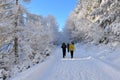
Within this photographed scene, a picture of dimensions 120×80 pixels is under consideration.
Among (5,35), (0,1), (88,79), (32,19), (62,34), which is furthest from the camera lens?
(62,34)

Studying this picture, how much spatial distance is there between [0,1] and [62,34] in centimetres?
11520

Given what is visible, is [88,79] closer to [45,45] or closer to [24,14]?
[24,14]

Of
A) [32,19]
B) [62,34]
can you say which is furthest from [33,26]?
[62,34]

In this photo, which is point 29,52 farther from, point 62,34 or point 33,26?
point 62,34

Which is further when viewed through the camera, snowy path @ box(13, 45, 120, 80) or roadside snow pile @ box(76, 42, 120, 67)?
roadside snow pile @ box(76, 42, 120, 67)

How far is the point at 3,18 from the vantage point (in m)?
17.9

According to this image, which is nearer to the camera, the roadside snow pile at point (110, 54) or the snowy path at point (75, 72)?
the snowy path at point (75, 72)

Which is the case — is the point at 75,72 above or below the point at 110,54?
below

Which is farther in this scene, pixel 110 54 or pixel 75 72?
pixel 110 54

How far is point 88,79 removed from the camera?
962 centimetres

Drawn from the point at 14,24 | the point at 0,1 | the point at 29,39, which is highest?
the point at 0,1

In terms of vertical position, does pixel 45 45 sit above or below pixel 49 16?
below

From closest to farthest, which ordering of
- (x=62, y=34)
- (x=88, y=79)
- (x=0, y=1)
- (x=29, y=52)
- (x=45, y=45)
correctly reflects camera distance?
(x=88, y=79) < (x=0, y=1) < (x=29, y=52) < (x=45, y=45) < (x=62, y=34)

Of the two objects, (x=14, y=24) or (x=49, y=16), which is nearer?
(x=14, y=24)
